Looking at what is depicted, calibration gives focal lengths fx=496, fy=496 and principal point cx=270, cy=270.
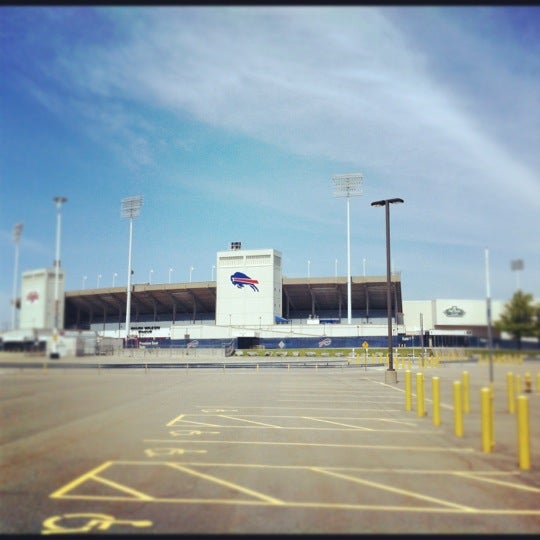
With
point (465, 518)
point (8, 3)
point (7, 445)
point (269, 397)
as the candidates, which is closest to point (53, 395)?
point (7, 445)

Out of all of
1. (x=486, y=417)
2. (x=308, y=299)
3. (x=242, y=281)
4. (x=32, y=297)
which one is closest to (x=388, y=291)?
(x=486, y=417)

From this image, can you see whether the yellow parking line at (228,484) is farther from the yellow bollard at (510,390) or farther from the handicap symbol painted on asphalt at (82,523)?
the yellow bollard at (510,390)

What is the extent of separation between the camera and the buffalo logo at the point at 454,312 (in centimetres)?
783

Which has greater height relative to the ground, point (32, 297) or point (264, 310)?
point (264, 310)

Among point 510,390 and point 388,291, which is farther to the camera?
point 388,291

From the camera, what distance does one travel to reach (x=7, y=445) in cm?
892

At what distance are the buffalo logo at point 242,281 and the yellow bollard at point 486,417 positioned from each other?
62494 millimetres

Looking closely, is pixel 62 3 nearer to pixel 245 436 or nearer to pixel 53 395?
pixel 53 395

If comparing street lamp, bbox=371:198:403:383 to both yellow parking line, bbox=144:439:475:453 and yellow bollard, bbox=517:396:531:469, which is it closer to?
yellow parking line, bbox=144:439:475:453

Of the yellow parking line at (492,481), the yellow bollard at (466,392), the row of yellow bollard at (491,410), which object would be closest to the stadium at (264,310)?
the yellow bollard at (466,392)

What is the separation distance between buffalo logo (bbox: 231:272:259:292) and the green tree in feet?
210

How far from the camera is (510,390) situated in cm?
909

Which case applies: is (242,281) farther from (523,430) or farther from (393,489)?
(393,489)

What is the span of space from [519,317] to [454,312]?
1257 millimetres
